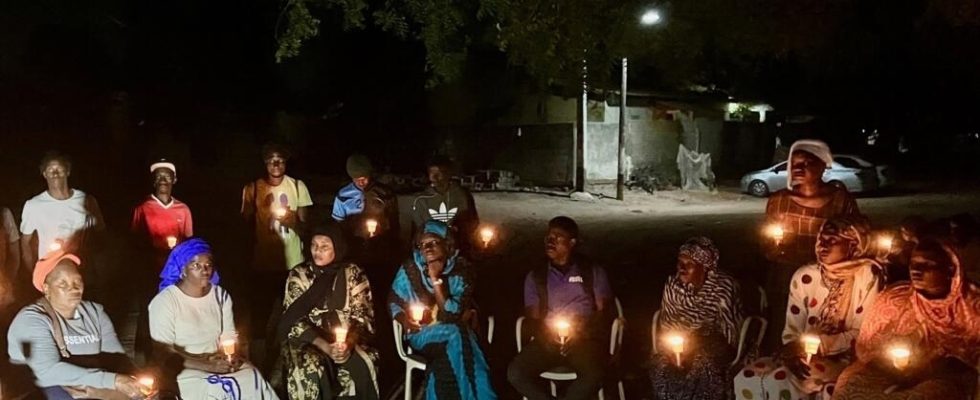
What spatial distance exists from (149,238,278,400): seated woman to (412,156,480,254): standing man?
1.97 meters

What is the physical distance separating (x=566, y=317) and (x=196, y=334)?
7.16 feet

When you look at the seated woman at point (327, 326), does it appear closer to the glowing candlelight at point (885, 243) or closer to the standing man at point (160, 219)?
the standing man at point (160, 219)

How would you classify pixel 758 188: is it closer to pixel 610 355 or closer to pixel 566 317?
pixel 610 355

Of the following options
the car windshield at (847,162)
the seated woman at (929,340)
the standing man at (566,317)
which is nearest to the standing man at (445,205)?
the standing man at (566,317)

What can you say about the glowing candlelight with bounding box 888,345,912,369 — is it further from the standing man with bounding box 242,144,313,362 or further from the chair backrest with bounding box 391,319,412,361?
the standing man with bounding box 242,144,313,362

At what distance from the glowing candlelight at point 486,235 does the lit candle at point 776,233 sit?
202cm

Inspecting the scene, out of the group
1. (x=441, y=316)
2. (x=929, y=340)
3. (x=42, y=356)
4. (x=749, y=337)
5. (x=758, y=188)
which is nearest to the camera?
(x=929, y=340)

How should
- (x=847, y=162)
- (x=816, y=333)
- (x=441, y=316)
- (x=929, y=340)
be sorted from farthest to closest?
(x=847, y=162), (x=441, y=316), (x=816, y=333), (x=929, y=340)

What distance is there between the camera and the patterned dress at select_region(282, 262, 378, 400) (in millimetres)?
5195

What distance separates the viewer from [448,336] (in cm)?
544

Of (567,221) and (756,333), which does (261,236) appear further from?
(756,333)

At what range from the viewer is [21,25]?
12.2m

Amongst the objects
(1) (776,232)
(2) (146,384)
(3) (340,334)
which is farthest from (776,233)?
(2) (146,384)

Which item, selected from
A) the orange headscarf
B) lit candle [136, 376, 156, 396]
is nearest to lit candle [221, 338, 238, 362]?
lit candle [136, 376, 156, 396]
